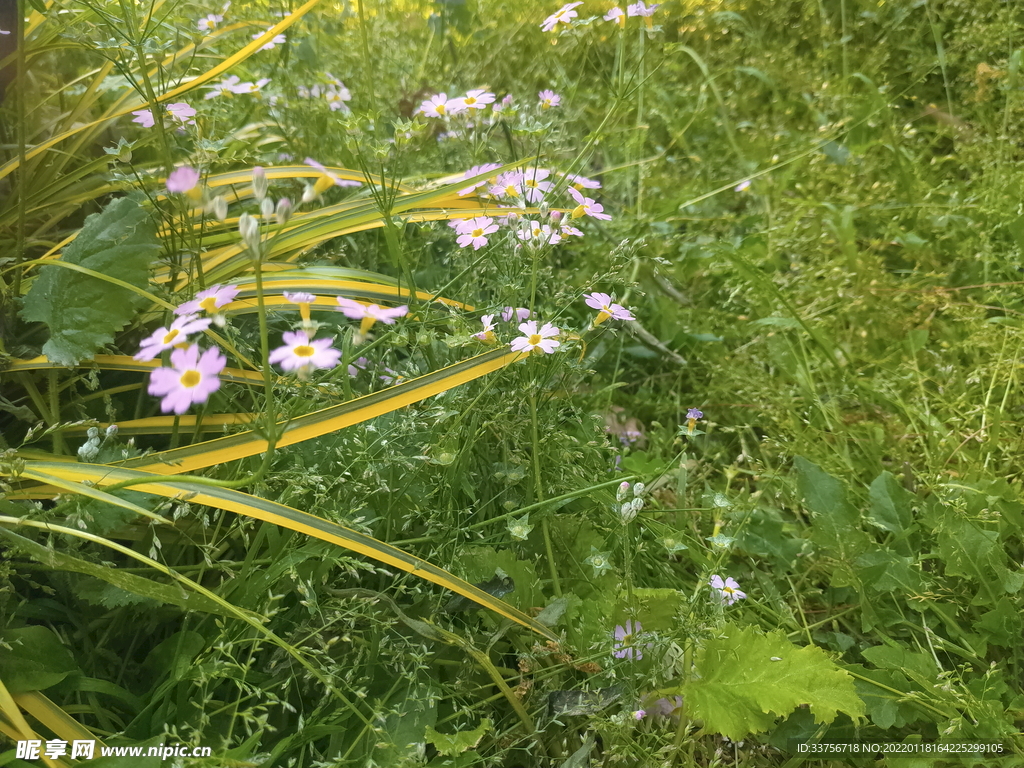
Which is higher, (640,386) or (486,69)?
(486,69)

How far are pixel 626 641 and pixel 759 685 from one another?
163 millimetres

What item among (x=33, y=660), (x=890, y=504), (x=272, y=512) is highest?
(x=272, y=512)

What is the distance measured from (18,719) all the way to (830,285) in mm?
1576

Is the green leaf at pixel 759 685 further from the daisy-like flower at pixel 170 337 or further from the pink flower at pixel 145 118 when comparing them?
the pink flower at pixel 145 118

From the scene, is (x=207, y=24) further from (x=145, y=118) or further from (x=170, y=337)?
(x=170, y=337)

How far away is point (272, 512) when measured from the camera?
2.39 ft

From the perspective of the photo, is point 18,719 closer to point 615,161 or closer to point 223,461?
point 223,461

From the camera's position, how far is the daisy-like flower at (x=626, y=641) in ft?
2.46

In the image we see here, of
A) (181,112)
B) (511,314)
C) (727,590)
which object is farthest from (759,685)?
(181,112)

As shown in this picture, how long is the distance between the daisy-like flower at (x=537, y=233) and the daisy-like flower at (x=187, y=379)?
0.45 m

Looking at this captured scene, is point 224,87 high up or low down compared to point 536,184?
up

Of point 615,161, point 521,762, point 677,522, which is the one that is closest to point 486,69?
point 615,161

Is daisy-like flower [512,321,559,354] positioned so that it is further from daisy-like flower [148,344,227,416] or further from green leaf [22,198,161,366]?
green leaf [22,198,161,366]

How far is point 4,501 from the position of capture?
0.76 metres
